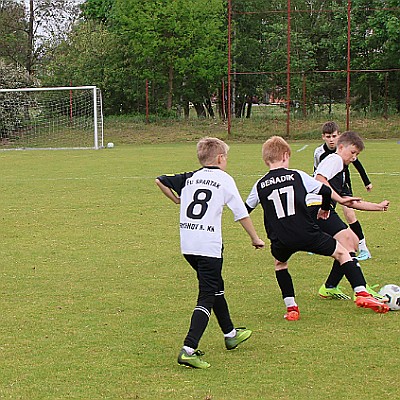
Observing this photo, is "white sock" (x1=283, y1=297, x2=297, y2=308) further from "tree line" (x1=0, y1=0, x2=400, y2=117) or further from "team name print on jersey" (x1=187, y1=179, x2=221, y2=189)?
"tree line" (x1=0, y1=0, x2=400, y2=117)

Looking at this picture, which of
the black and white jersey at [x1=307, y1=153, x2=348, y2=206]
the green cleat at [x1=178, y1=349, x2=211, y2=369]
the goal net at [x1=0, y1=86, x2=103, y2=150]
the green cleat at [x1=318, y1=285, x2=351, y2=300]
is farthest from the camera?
the goal net at [x1=0, y1=86, x2=103, y2=150]

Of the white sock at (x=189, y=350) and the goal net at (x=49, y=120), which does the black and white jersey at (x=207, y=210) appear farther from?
the goal net at (x=49, y=120)

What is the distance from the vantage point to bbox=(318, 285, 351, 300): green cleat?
23.8 feet

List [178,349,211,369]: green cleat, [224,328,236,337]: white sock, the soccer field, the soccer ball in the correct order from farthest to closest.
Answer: the soccer ball
[224,328,236,337]: white sock
[178,349,211,369]: green cleat
the soccer field

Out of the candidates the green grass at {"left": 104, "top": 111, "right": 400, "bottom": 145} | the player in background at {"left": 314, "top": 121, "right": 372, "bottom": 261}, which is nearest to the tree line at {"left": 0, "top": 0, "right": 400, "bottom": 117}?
the green grass at {"left": 104, "top": 111, "right": 400, "bottom": 145}

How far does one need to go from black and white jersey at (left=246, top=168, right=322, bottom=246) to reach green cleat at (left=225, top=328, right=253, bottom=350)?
824 mm

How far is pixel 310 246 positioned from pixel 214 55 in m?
35.7

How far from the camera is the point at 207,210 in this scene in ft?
18.2

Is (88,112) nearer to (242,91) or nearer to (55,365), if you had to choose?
(242,91)

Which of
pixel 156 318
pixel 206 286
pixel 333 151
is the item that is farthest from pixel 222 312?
pixel 333 151

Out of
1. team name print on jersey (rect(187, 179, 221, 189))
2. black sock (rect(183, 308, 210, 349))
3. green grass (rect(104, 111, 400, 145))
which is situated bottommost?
green grass (rect(104, 111, 400, 145))

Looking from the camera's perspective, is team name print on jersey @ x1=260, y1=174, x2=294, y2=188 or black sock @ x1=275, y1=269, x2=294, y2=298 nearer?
team name print on jersey @ x1=260, y1=174, x2=294, y2=188

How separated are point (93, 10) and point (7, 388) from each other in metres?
47.2

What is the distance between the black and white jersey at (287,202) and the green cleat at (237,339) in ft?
2.70
